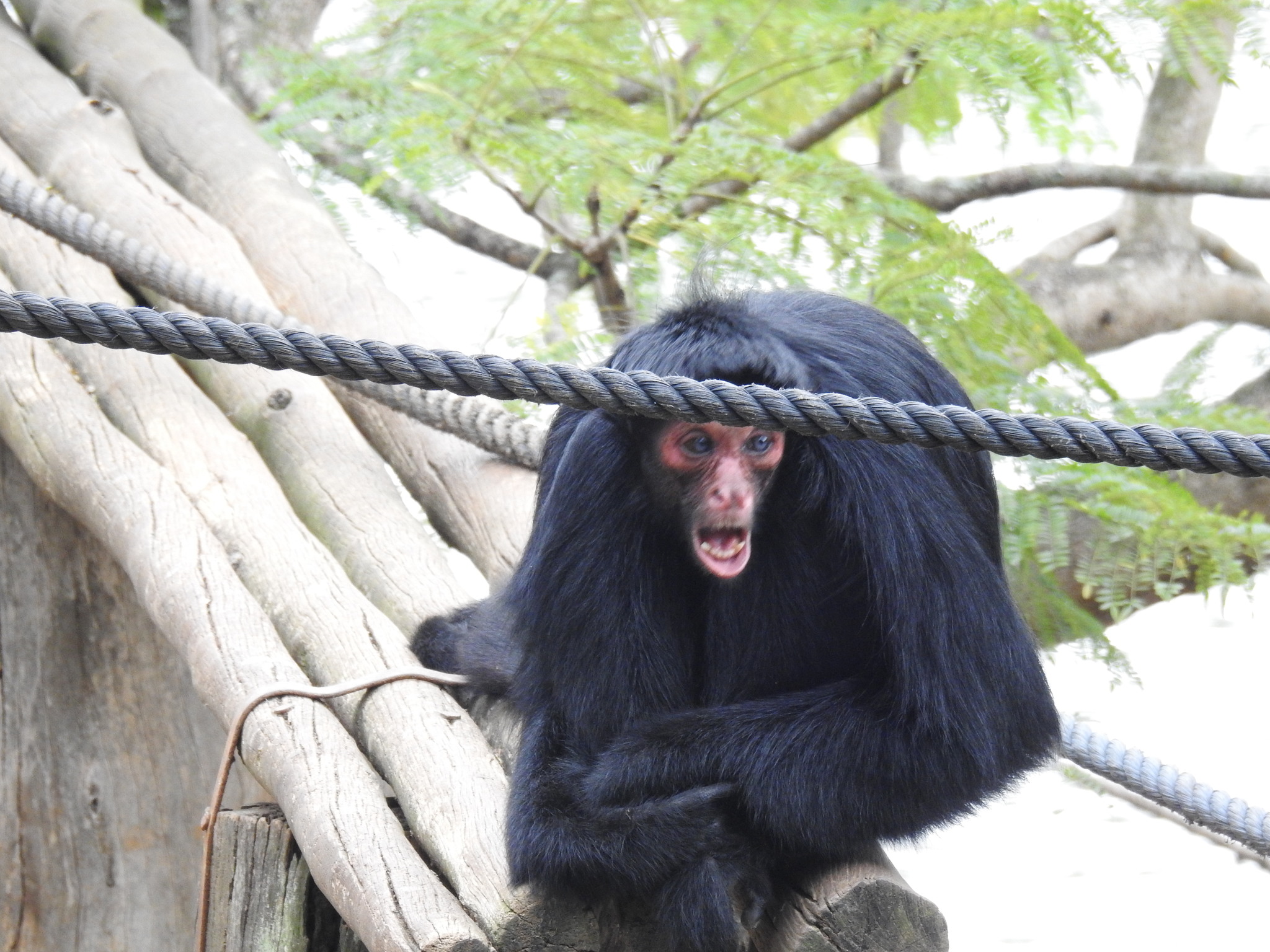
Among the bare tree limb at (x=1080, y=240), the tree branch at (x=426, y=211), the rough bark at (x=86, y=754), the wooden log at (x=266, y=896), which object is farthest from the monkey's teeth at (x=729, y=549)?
the bare tree limb at (x=1080, y=240)

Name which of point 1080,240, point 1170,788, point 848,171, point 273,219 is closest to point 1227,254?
point 1080,240

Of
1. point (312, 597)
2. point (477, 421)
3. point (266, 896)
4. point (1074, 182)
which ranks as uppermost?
point (1074, 182)

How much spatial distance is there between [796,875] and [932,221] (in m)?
3.16

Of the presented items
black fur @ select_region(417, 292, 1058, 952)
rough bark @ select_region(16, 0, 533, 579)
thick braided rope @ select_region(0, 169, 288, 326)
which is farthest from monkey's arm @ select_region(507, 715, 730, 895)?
thick braided rope @ select_region(0, 169, 288, 326)

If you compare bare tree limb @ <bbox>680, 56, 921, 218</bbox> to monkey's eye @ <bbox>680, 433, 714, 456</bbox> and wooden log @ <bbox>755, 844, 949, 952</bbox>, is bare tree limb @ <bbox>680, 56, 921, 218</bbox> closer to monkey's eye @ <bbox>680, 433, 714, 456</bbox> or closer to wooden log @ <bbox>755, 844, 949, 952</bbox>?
monkey's eye @ <bbox>680, 433, 714, 456</bbox>

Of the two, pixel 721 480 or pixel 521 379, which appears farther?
pixel 721 480

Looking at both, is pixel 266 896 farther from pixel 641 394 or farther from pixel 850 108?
pixel 850 108

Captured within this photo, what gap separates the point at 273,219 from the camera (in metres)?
5.18

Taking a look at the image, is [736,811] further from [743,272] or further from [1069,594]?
[1069,594]

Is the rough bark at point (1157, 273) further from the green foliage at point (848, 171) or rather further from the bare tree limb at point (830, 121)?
the green foliage at point (848, 171)

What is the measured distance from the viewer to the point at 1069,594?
213 inches

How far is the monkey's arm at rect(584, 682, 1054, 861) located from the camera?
2.58 meters

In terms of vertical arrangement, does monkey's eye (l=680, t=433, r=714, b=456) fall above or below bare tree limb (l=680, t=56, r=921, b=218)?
below

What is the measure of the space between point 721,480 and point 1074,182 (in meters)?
4.38
